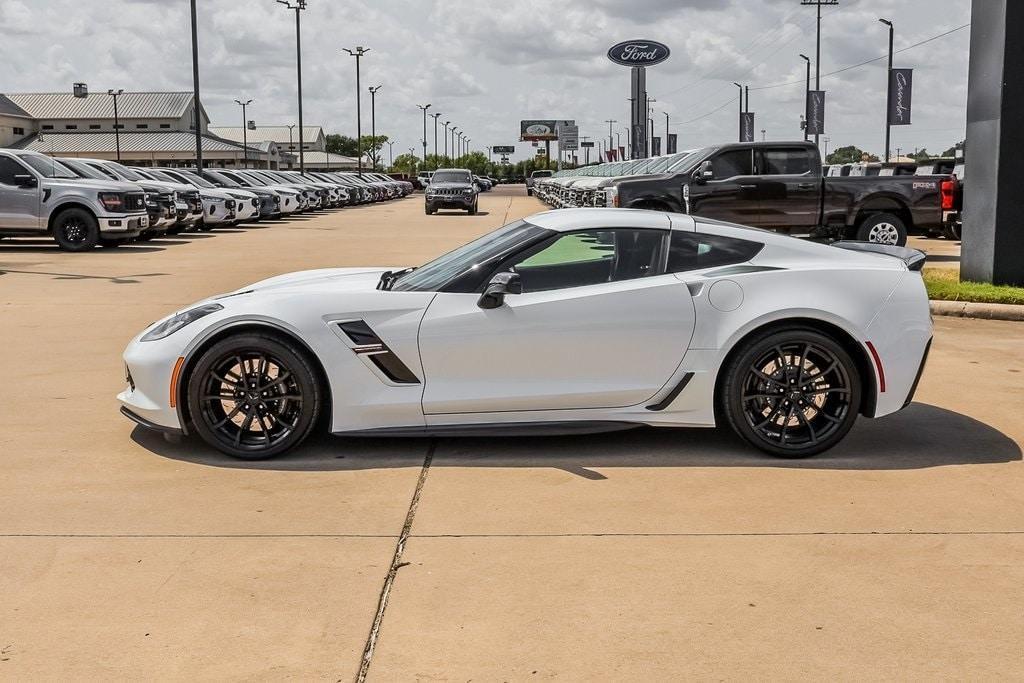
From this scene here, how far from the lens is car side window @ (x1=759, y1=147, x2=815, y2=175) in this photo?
17.8 meters

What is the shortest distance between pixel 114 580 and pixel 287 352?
5.95 ft

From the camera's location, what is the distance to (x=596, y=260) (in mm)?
5992

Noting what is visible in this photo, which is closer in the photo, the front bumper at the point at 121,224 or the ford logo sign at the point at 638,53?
the front bumper at the point at 121,224

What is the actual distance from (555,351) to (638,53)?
50.9m

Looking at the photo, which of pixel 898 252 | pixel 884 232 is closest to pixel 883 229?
pixel 884 232

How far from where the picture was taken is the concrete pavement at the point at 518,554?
11.5 ft

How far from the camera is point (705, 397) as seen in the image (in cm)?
582

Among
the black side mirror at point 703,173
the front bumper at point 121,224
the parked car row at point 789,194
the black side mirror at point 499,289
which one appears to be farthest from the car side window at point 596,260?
the front bumper at point 121,224

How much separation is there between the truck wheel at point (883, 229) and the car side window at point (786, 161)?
130 cm

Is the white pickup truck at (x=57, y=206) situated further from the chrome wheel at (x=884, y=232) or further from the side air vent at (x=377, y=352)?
the side air vent at (x=377, y=352)

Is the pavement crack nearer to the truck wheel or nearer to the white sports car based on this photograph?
the white sports car

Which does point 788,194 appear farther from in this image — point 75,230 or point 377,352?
point 377,352

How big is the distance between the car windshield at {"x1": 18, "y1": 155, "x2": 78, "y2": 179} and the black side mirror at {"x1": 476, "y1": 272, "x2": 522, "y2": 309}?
17723 mm

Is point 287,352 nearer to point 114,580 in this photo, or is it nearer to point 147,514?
point 147,514
